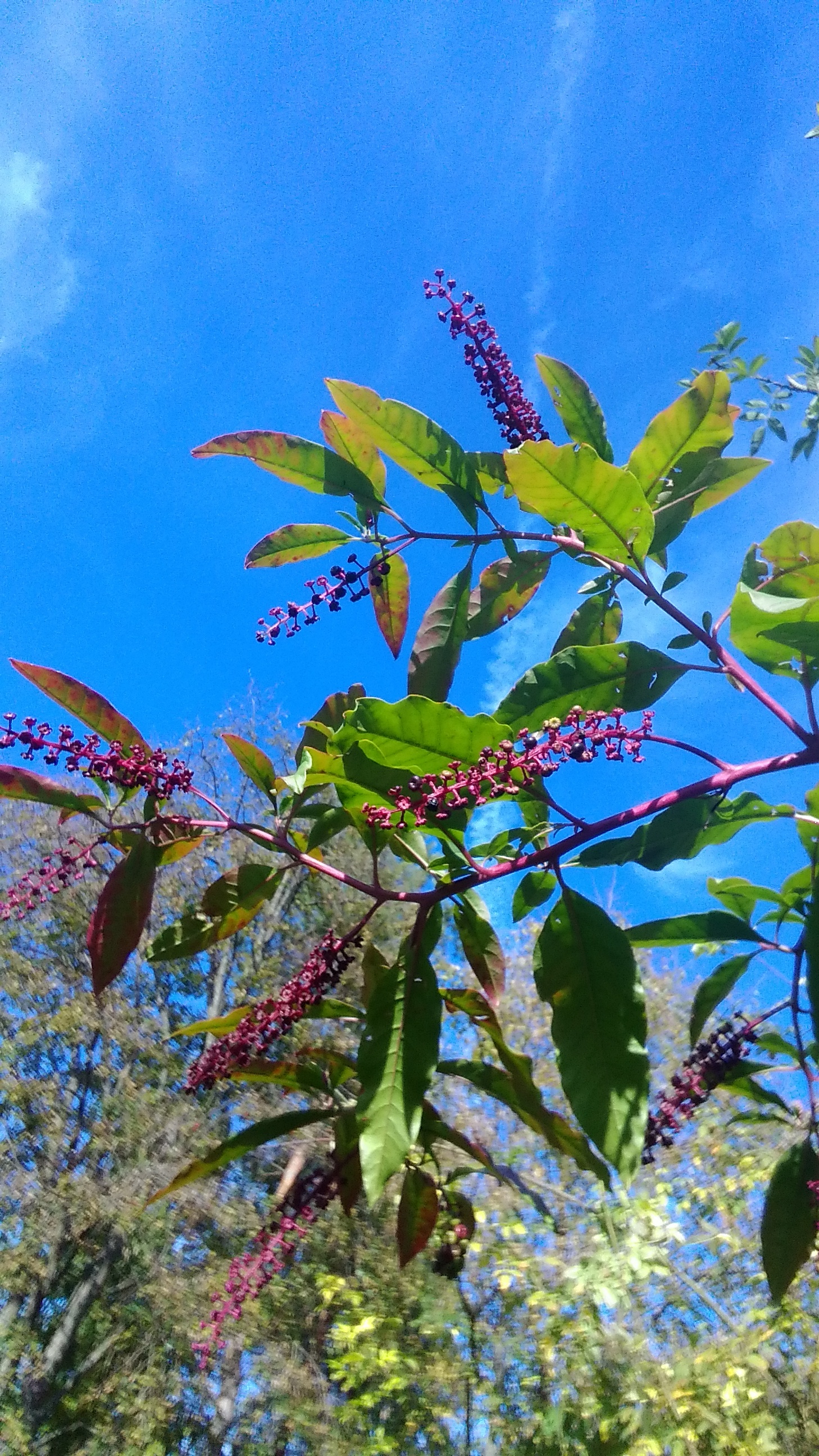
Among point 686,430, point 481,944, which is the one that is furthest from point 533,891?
point 686,430

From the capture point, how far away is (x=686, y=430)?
888 mm

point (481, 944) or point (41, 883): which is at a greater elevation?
point (41, 883)

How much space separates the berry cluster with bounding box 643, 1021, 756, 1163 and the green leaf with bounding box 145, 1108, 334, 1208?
1.30 feet

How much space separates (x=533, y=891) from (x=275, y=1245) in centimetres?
53

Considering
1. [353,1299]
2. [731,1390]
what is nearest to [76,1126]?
[353,1299]

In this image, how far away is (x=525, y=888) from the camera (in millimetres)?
858

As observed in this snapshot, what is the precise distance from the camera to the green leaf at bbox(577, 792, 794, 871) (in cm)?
77

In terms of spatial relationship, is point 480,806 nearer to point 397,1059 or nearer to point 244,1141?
point 397,1059

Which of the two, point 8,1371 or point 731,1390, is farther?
point 8,1371

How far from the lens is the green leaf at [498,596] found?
1.01m

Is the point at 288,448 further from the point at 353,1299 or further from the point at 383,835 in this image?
the point at 353,1299

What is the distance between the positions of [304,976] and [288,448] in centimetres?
59

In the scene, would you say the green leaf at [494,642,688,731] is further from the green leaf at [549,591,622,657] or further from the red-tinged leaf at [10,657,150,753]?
the red-tinged leaf at [10,657,150,753]

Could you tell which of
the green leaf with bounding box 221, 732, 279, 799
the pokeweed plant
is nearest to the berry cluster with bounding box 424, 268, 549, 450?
the pokeweed plant
